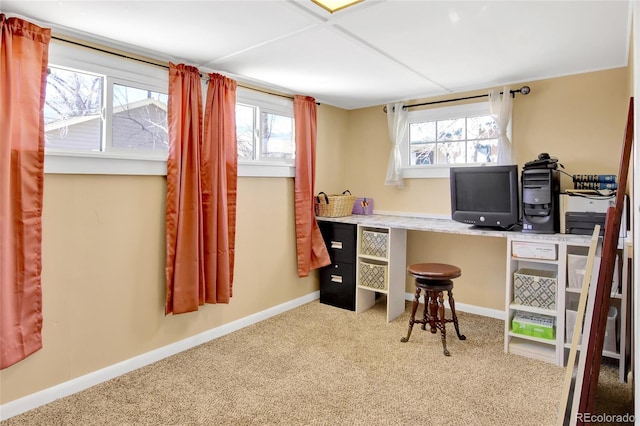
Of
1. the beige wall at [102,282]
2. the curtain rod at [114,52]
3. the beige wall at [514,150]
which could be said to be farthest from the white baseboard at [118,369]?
the curtain rod at [114,52]

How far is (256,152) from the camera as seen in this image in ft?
11.3

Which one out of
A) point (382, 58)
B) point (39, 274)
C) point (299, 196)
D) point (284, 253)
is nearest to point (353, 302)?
point (284, 253)

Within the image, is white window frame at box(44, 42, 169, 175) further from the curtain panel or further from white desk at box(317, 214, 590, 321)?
white desk at box(317, 214, 590, 321)

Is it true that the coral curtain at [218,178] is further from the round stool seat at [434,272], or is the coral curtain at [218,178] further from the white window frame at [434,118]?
the white window frame at [434,118]

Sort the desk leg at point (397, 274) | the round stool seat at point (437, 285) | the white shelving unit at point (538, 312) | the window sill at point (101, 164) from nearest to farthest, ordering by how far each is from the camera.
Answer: the window sill at point (101, 164)
the white shelving unit at point (538, 312)
the round stool seat at point (437, 285)
the desk leg at point (397, 274)

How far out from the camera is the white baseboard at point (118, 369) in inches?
82.4

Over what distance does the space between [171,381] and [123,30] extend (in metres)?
2.15

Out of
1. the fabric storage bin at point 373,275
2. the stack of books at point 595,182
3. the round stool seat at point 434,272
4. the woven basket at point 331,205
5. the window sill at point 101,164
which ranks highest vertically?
the window sill at point 101,164

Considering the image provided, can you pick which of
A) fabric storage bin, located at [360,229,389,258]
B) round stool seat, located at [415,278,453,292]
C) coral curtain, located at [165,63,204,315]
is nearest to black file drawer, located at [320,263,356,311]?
fabric storage bin, located at [360,229,389,258]

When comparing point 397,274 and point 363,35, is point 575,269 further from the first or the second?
point 363,35

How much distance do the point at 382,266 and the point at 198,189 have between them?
1.79 metres

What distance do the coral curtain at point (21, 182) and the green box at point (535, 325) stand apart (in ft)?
10.1

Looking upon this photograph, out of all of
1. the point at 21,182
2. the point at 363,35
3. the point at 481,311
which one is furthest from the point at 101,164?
the point at 481,311

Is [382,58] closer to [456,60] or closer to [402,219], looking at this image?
[456,60]
